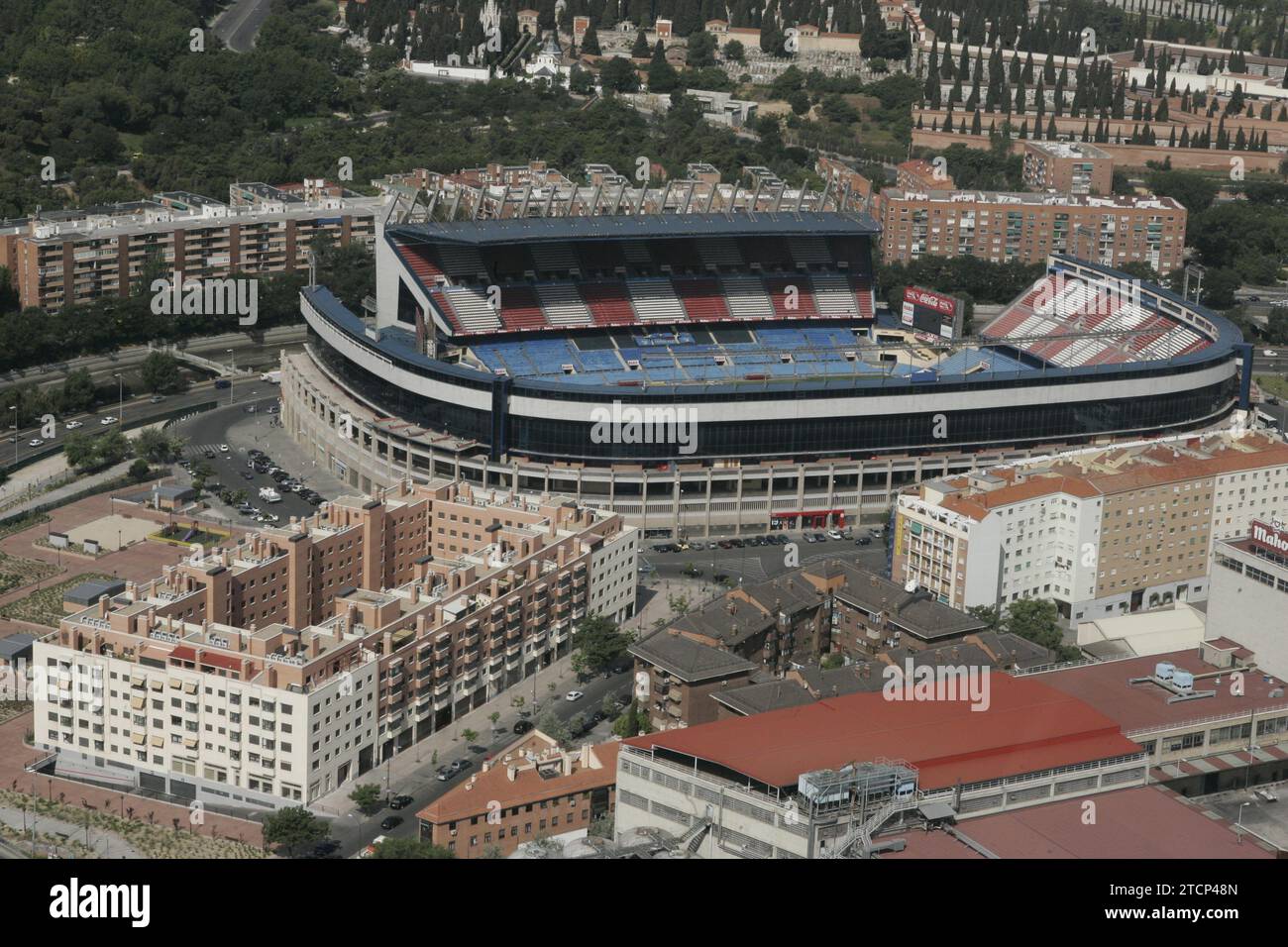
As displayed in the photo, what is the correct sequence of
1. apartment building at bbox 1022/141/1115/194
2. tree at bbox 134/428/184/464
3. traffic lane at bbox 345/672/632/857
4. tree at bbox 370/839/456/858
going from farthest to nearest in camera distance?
apartment building at bbox 1022/141/1115/194
tree at bbox 134/428/184/464
traffic lane at bbox 345/672/632/857
tree at bbox 370/839/456/858

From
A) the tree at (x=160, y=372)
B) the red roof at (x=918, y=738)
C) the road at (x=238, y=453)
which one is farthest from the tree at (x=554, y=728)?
the tree at (x=160, y=372)

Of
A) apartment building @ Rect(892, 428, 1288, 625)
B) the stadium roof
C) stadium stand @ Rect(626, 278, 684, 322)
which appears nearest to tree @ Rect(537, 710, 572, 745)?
apartment building @ Rect(892, 428, 1288, 625)

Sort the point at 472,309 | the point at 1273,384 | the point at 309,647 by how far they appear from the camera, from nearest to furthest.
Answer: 1. the point at 309,647
2. the point at 472,309
3. the point at 1273,384

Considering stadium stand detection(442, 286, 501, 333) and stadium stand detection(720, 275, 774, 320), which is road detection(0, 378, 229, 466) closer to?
stadium stand detection(442, 286, 501, 333)

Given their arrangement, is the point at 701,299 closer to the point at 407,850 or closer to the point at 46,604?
the point at 46,604

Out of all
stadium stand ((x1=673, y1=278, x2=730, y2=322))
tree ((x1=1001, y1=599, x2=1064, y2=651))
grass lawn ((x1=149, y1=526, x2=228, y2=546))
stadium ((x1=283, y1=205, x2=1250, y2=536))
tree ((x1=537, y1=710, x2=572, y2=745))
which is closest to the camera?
tree ((x1=537, y1=710, x2=572, y2=745))

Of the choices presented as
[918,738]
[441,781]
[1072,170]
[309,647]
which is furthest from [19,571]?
[1072,170]
